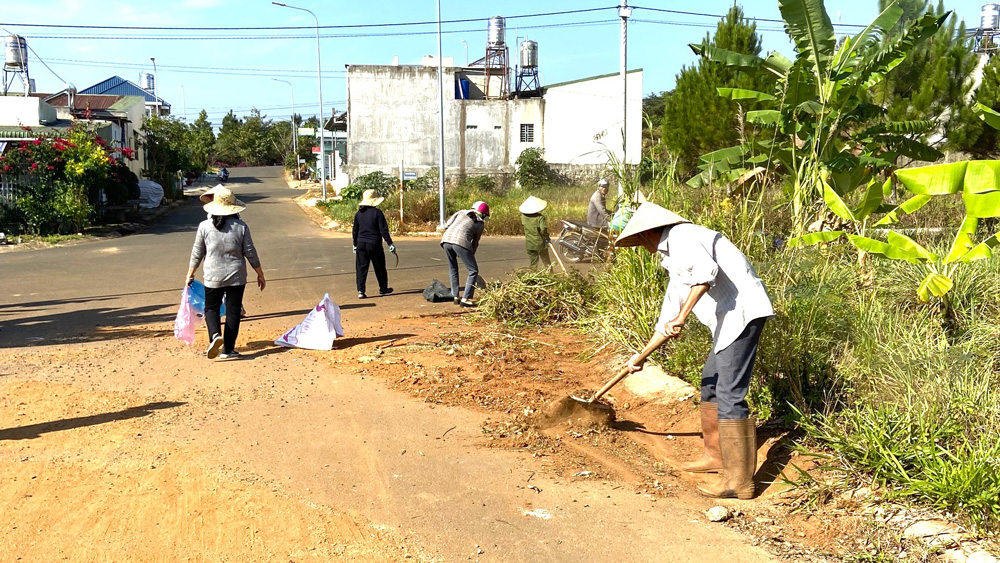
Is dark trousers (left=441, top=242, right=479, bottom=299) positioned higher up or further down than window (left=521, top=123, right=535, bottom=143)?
further down

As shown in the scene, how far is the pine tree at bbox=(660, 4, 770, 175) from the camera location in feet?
65.6

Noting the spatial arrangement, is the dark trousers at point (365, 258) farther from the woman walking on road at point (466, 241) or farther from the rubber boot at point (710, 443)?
the rubber boot at point (710, 443)

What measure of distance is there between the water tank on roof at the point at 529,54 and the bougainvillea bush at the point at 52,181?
20900mm

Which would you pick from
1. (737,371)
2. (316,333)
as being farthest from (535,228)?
(737,371)

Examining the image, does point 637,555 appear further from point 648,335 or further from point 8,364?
point 8,364

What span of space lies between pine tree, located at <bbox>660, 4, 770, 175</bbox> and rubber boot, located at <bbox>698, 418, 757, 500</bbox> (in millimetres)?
15295

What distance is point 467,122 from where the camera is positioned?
37.1 metres

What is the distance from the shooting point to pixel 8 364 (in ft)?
26.1

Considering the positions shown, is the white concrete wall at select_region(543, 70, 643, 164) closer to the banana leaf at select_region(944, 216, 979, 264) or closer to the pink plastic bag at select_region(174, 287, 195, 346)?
the pink plastic bag at select_region(174, 287, 195, 346)

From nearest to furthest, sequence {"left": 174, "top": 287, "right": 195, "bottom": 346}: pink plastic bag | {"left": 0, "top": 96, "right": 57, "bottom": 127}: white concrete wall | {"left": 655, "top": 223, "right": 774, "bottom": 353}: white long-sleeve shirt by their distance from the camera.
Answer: {"left": 655, "top": 223, "right": 774, "bottom": 353}: white long-sleeve shirt < {"left": 174, "top": 287, "right": 195, "bottom": 346}: pink plastic bag < {"left": 0, "top": 96, "right": 57, "bottom": 127}: white concrete wall

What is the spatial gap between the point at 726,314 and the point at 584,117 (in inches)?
1292

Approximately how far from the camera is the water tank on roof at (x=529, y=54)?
1516 inches

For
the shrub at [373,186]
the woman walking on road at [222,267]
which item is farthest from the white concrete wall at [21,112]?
the woman walking on road at [222,267]

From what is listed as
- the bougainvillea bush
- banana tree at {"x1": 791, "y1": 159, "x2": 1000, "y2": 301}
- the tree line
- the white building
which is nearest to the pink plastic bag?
banana tree at {"x1": 791, "y1": 159, "x2": 1000, "y2": 301}
